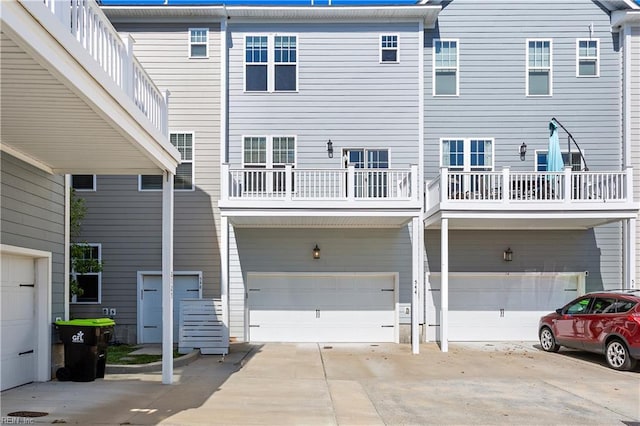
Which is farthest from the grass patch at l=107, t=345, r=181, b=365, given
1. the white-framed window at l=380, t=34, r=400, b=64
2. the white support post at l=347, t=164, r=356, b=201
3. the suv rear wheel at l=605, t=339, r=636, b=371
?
the white-framed window at l=380, t=34, r=400, b=64

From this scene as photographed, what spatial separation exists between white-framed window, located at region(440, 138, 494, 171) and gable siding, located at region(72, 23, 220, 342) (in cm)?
639

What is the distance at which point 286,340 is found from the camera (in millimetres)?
17500

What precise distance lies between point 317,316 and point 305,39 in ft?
25.6

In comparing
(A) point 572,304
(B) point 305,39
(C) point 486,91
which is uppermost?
(B) point 305,39

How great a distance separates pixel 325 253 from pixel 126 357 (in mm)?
6080

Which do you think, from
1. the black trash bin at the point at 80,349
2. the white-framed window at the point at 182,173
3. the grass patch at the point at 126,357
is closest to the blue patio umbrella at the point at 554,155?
the white-framed window at the point at 182,173

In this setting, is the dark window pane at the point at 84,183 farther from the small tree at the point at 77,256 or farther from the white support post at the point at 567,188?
the white support post at the point at 567,188

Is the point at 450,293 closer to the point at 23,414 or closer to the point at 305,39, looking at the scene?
the point at 305,39

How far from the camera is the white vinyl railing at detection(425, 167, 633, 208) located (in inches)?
616

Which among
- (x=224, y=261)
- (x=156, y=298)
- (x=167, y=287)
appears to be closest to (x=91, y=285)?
(x=156, y=298)

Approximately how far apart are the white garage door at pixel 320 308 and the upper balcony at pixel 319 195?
6.66 ft

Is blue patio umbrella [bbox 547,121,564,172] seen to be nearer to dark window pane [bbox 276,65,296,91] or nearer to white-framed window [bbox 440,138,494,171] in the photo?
white-framed window [bbox 440,138,494,171]

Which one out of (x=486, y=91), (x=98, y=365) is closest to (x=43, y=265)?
(x=98, y=365)

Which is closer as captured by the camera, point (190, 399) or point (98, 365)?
point (190, 399)
